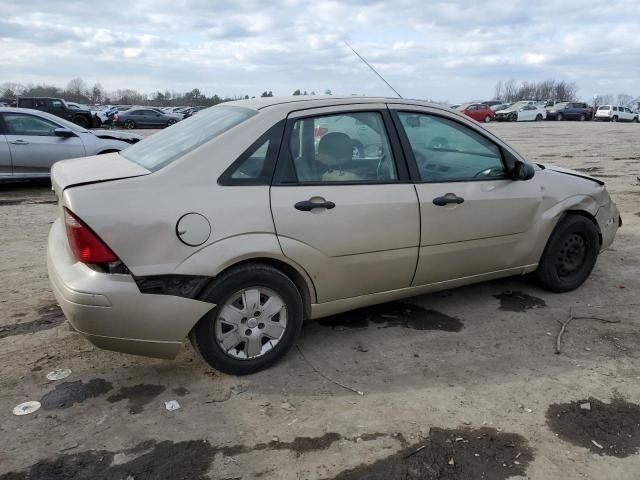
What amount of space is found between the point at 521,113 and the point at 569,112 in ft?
19.8

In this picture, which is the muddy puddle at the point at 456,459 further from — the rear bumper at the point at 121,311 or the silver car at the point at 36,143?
the silver car at the point at 36,143

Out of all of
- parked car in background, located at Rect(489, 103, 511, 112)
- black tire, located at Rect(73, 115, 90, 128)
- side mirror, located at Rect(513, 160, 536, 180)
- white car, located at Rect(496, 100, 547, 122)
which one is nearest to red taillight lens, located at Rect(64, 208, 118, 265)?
side mirror, located at Rect(513, 160, 536, 180)

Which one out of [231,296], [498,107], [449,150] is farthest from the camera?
[498,107]

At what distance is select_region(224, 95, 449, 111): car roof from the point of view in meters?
3.51

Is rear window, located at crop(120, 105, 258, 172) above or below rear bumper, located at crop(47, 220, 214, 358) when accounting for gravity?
above

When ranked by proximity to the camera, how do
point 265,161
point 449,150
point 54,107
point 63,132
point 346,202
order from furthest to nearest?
point 54,107
point 63,132
point 449,150
point 346,202
point 265,161

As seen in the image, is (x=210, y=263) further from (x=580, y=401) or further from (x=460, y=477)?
(x=580, y=401)

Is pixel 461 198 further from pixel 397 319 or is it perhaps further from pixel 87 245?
pixel 87 245

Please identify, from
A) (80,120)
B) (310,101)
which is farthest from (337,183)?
(80,120)

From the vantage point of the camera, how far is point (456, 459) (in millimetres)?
2639

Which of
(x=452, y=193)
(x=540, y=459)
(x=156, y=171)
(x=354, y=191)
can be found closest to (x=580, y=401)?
(x=540, y=459)

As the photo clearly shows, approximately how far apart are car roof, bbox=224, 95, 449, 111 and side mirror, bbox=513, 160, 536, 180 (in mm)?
795

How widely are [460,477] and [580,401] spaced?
1.07 metres

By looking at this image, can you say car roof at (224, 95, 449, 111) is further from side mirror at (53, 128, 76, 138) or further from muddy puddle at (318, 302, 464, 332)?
side mirror at (53, 128, 76, 138)
